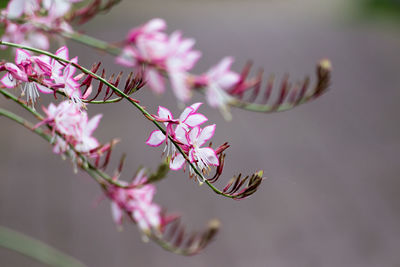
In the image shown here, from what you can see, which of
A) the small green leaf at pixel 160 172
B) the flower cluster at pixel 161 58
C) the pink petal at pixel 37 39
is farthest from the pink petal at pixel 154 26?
the small green leaf at pixel 160 172

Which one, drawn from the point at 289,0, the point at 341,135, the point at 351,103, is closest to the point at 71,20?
the point at 341,135

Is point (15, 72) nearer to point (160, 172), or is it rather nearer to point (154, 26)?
point (160, 172)

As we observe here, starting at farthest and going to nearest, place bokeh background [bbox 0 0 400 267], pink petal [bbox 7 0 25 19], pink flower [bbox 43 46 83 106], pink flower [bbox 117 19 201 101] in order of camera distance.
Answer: bokeh background [bbox 0 0 400 267] → pink flower [bbox 117 19 201 101] → pink petal [bbox 7 0 25 19] → pink flower [bbox 43 46 83 106]

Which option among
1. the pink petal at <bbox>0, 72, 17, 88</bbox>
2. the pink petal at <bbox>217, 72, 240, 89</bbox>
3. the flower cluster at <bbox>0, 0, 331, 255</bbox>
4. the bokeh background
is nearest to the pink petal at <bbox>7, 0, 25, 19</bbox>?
the flower cluster at <bbox>0, 0, 331, 255</bbox>

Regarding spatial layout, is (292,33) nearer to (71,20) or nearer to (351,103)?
(351,103)

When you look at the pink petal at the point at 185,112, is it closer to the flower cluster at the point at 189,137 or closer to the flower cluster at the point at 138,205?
the flower cluster at the point at 189,137

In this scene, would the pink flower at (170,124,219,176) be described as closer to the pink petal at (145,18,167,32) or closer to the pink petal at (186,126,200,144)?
the pink petal at (186,126,200,144)
